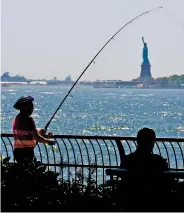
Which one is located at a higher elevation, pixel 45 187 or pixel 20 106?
pixel 20 106

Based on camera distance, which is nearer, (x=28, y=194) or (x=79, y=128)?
(x=28, y=194)

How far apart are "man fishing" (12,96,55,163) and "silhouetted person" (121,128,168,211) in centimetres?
158

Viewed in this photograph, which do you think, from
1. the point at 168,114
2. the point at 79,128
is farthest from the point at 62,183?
the point at 168,114

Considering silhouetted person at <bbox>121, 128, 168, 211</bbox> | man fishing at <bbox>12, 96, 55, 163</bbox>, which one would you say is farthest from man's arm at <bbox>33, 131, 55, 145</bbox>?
silhouetted person at <bbox>121, 128, 168, 211</bbox>

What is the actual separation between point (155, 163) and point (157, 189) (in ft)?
0.90

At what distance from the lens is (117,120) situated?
86.1m

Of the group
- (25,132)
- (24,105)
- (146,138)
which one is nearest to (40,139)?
(25,132)

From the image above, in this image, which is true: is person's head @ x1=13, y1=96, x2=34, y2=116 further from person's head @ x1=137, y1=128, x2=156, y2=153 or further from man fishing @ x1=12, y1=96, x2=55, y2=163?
person's head @ x1=137, y1=128, x2=156, y2=153

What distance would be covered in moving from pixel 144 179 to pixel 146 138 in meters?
0.41

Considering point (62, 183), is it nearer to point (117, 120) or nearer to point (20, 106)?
point (20, 106)

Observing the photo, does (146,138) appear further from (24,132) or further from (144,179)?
(24,132)

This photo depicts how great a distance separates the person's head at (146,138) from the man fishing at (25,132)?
1.57 metres

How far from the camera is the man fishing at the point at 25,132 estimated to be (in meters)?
8.99

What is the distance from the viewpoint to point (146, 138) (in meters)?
7.73
